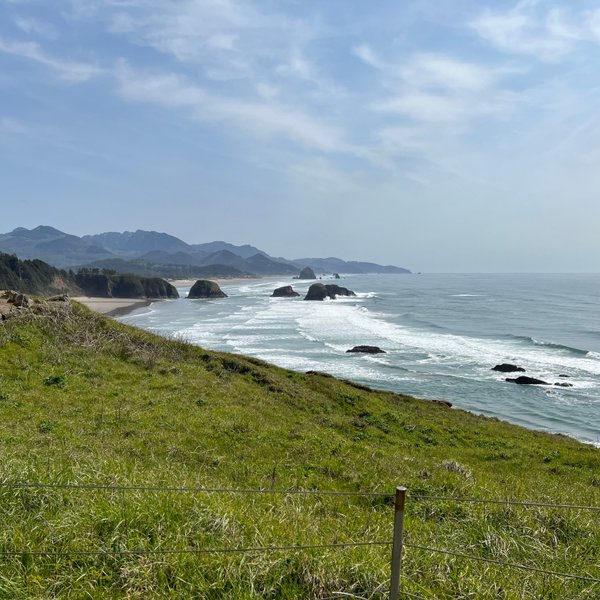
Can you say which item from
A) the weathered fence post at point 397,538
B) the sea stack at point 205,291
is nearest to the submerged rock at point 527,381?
the weathered fence post at point 397,538

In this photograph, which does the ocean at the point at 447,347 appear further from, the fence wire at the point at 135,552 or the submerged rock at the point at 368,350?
the fence wire at the point at 135,552

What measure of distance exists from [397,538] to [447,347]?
49192mm

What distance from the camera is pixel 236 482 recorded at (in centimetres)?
909

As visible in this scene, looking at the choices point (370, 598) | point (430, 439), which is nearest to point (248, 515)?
point (370, 598)

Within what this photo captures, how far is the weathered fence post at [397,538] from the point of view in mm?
3658

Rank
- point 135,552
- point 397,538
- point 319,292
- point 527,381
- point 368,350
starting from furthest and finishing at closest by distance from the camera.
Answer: point 319,292, point 368,350, point 527,381, point 135,552, point 397,538

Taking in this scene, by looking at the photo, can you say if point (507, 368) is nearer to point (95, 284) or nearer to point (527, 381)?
point (527, 381)

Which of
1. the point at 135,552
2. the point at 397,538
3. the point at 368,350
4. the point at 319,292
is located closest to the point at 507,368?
the point at 368,350

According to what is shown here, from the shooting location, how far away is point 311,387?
23.0m

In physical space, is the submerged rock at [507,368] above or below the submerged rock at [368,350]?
below

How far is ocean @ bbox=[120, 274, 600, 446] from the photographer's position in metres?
31.7

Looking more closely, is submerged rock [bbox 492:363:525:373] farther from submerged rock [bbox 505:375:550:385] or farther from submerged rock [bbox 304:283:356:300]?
submerged rock [bbox 304:283:356:300]

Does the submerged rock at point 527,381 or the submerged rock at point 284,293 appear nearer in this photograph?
the submerged rock at point 527,381

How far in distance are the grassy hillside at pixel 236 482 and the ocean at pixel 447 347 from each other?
1175cm
